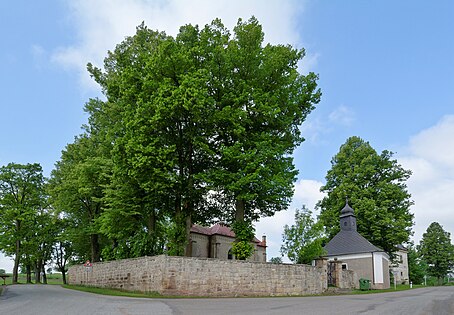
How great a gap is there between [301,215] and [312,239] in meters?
1.84

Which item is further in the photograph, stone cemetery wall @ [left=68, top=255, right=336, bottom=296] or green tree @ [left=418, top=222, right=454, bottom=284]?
green tree @ [left=418, top=222, right=454, bottom=284]

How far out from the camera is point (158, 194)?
2497 centimetres

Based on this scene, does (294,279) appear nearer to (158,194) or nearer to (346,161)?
(158,194)

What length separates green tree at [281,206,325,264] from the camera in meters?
27.4

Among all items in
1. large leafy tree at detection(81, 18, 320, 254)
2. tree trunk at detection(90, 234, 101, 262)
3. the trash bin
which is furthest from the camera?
tree trunk at detection(90, 234, 101, 262)

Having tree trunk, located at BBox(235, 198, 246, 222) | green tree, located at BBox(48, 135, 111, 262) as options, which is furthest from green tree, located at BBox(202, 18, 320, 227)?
green tree, located at BBox(48, 135, 111, 262)

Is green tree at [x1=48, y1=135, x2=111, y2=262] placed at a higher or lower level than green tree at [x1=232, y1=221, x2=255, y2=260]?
higher

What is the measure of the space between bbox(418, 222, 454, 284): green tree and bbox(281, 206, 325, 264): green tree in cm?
4919

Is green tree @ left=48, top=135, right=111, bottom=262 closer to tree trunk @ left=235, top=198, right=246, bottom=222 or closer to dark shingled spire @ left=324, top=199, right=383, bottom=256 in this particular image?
tree trunk @ left=235, top=198, right=246, bottom=222

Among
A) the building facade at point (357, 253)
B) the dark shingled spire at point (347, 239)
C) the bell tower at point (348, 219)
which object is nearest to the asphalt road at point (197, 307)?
the building facade at point (357, 253)

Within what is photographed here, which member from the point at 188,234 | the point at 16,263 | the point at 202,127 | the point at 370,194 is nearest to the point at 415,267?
the point at 370,194

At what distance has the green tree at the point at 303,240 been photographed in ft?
89.8

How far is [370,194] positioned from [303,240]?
65.2ft

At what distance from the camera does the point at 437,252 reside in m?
67.1
